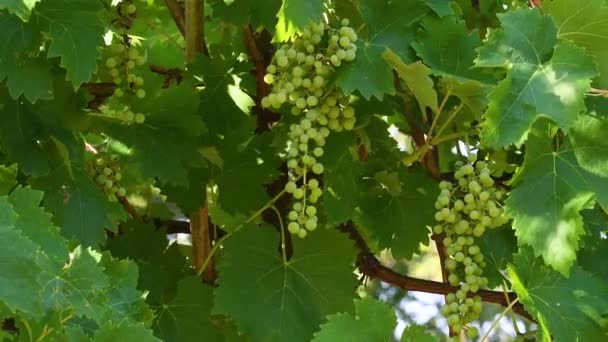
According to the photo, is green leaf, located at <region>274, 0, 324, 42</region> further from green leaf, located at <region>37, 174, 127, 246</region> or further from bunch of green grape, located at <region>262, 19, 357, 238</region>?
green leaf, located at <region>37, 174, 127, 246</region>

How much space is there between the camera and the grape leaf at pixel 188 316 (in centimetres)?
283

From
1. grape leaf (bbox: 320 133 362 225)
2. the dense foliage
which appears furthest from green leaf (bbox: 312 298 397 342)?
grape leaf (bbox: 320 133 362 225)

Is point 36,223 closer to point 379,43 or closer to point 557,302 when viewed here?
point 379,43

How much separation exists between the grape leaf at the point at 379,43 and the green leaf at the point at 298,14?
14cm

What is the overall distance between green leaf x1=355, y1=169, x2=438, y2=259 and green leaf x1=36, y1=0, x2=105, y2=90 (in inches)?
29.1

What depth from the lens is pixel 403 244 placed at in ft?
9.53

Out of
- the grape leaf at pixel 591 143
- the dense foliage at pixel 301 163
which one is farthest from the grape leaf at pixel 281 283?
the grape leaf at pixel 591 143

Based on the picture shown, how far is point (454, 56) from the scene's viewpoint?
257 cm

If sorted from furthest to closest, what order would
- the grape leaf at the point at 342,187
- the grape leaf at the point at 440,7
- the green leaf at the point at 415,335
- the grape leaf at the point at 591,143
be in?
1. the grape leaf at the point at 342,187
2. the grape leaf at the point at 440,7
3. the grape leaf at the point at 591,143
4. the green leaf at the point at 415,335

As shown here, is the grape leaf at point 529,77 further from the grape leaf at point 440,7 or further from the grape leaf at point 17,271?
the grape leaf at point 17,271

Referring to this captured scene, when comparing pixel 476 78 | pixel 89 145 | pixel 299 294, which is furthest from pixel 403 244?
pixel 89 145

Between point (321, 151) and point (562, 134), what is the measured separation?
0.47m

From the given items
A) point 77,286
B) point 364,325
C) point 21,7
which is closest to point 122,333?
point 77,286

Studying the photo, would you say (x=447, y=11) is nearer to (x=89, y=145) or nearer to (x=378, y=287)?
(x=89, y=145)
